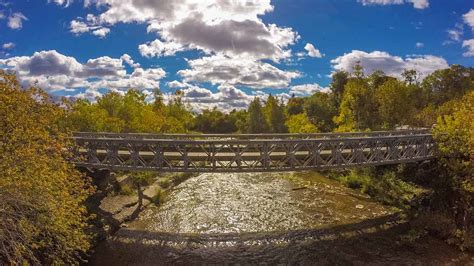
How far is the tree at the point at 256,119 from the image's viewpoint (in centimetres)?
7644

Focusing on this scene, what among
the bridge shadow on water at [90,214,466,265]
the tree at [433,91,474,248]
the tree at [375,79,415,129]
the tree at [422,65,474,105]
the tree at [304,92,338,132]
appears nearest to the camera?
the bridge shadow on water at [90,214,466,265]

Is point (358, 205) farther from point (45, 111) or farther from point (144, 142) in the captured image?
point (45, 111)

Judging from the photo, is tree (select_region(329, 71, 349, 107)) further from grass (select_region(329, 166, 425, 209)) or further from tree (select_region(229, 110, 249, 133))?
grass (select_region(329, 166, 425, 209))

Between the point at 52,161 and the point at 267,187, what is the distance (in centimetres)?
2227

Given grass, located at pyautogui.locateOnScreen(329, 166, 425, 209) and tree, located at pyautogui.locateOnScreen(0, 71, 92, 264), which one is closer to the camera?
tree, located at pyautogui.locateOnScreen(0, 71, 92, 264)

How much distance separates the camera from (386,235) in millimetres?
21172

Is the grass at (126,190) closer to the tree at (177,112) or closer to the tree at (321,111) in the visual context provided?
the tree at (177,112)

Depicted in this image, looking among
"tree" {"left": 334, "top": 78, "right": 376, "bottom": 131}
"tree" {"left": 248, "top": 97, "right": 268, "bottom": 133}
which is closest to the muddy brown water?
"tree" {"left": 334, "top": 78, "right": 376, "bottom": 131}

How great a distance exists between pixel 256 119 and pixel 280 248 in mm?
58236

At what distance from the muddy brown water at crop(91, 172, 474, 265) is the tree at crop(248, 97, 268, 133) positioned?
150 ft

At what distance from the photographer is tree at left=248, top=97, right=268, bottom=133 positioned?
251 feet

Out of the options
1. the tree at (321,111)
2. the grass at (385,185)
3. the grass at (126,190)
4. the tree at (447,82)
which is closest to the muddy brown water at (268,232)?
the grass at (385,185)

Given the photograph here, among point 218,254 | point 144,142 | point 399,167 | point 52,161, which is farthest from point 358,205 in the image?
point 52,161

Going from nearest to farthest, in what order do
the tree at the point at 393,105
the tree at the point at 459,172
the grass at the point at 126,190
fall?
1. the tree at the point at 459,172
2. the grass at the point at 126,190
3. the tree at the point at 393,105
